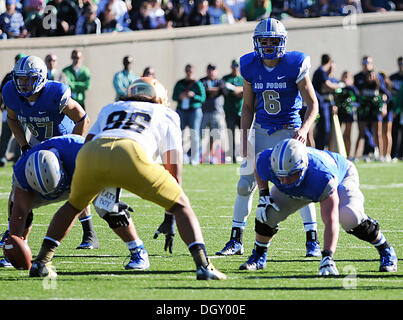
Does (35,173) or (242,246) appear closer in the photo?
(35,173)

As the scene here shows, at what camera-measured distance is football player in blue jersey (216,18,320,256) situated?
7391 mm

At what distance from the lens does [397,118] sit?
18469mm

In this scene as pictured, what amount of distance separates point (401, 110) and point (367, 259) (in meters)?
11.2

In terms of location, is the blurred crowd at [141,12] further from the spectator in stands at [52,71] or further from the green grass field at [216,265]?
the green grass field at [216,265]

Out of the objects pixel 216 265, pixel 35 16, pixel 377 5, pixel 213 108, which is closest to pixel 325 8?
pixel 377 5

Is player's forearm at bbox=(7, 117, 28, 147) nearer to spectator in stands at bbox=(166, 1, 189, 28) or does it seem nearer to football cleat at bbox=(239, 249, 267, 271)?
football cleat at bbox=(239, 249, 267, 271)

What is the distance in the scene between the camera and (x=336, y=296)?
5500mm

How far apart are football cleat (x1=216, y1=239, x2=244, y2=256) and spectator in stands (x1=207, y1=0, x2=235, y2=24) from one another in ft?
39.0

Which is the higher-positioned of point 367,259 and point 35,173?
point 35,173

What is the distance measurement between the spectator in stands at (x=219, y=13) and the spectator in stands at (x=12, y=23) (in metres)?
3.91

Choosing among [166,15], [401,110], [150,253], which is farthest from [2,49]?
[150,253]

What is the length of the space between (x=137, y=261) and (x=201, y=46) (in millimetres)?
12358
